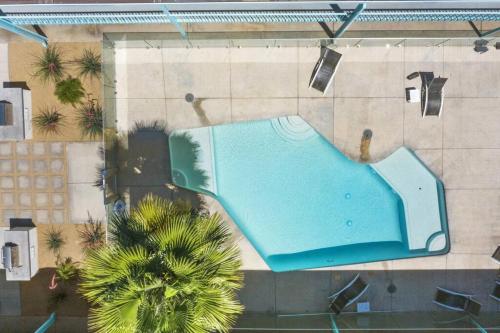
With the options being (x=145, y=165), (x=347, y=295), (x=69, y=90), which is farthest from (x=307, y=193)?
(x=69, y=90)

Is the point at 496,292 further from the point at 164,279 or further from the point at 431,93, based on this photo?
the point at 164,279

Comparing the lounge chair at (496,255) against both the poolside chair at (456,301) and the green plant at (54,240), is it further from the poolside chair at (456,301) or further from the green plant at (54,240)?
the green plant at (54,240)

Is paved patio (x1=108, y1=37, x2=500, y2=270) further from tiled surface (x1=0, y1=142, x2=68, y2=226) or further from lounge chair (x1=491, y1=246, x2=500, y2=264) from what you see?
tiled surface (x1=0, y1=142, x2=68, y2=226)

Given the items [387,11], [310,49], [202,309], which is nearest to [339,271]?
[202,309]

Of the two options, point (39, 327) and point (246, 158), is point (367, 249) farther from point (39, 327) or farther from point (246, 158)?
point (39, 327)

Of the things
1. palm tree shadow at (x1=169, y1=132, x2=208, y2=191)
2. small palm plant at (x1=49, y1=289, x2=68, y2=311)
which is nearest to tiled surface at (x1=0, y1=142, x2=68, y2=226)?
small palm plant at (x1=49, y1=289, x2=68, y2=311)

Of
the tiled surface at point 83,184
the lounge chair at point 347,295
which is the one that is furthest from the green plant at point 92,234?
the lounge chair at point 347,295
